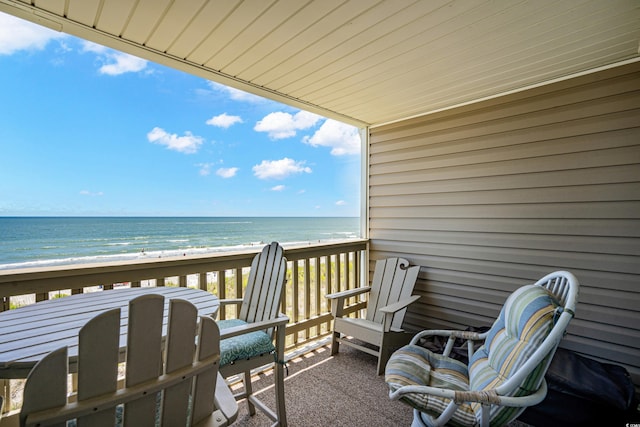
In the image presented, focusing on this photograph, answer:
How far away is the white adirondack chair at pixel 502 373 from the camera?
1276 millimetres

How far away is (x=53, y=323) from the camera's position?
135cm

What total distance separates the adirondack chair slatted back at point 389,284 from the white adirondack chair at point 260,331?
56.4 inches

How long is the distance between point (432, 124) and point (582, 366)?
2413 millimetres

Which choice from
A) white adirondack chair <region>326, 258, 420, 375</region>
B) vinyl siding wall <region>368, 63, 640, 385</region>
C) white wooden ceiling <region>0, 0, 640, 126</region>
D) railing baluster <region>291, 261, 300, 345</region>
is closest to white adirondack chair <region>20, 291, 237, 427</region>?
white wooden ceiling <region>0, 0, 640, 126</region>

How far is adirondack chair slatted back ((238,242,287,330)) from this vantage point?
2.10 metres

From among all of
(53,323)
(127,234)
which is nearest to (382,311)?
(53,323)

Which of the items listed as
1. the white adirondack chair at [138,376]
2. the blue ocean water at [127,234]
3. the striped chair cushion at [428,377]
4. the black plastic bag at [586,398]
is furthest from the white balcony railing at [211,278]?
the blue ocean water at [127,234]

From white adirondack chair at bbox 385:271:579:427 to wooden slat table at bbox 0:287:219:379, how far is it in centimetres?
113

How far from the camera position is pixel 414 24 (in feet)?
6.09

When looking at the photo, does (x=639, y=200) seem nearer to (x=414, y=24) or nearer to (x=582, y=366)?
(x=582, y=366)

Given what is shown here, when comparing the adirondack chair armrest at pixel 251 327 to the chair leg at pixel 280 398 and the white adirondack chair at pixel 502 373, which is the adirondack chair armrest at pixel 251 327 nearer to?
the chair leg at pixel 280 398

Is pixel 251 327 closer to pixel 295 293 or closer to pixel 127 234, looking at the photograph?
pixel 295 293

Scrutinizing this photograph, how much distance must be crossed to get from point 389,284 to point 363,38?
2328 mm

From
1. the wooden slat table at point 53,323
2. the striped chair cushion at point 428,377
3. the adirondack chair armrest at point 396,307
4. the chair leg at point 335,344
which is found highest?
the wooden slat table at point 53,323
